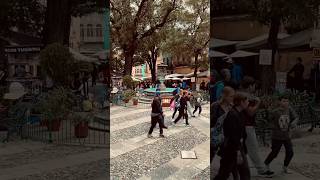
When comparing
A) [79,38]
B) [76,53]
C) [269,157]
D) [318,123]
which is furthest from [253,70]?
[79,38]

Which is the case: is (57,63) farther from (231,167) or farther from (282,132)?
(231,167)

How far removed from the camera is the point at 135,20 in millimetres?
10555

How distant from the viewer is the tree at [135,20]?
10.4m

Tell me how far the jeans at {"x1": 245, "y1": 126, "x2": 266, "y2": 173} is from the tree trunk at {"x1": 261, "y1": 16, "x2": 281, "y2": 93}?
3791 mm

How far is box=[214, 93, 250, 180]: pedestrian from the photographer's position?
17.6 feet

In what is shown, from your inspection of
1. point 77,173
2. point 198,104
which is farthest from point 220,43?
point 77,173

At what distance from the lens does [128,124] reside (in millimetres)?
12664

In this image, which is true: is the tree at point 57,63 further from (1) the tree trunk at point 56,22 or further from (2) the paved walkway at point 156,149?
(2) the paved walkway at point 156,149

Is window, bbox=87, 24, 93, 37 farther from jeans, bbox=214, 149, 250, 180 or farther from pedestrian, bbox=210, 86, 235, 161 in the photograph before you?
jeans, bbox=214, 149, 250, 180

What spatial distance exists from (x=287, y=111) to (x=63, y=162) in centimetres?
410

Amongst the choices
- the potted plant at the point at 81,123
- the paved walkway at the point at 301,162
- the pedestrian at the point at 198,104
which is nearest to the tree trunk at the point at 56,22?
the potted plant at the point at 81,123

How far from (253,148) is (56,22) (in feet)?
31.3

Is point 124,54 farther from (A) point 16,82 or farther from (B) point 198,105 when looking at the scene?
(A) point 16,82

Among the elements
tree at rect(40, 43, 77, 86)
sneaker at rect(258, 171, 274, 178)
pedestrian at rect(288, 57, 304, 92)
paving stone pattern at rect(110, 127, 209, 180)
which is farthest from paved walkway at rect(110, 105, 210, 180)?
pedestrian at rect(288, 57, 304, 92)
